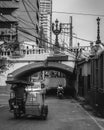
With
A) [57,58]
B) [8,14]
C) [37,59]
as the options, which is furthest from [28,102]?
[8,14]

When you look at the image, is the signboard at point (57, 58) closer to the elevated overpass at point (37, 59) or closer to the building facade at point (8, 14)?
the elevated overpass at point (37, 59)

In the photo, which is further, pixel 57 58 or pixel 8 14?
pixel 8 14

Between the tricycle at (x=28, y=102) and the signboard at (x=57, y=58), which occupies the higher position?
the signboard at (x=57, y=58)

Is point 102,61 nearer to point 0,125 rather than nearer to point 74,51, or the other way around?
point 0,125

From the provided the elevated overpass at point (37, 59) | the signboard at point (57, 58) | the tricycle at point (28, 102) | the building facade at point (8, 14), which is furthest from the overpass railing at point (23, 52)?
the tricycle at point (28, 102)

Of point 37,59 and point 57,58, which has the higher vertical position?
point 57,58

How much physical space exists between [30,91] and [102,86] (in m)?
5.39

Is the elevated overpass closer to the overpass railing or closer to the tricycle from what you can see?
the overpass railing

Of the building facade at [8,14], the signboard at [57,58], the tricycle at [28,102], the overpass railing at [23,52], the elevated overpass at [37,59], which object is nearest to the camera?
the tricycle at [28,102]

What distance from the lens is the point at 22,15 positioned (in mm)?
71875

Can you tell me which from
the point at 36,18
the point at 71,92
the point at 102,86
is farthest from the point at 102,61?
the point at 36,18

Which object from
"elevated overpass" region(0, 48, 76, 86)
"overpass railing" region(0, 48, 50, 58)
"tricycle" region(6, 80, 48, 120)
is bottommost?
"tricycle" region(6, 80, 48, 120)

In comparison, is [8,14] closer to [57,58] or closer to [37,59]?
[37,59]

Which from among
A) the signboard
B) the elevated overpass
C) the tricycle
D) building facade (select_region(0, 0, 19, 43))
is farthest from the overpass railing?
the tricycle
